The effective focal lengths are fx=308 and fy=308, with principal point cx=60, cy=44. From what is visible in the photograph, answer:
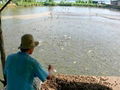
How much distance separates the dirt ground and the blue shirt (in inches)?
112

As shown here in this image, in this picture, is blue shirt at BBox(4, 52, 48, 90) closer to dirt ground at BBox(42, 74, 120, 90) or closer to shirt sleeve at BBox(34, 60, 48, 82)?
shirt sleeve at BBox(34, 60, 48, 82)

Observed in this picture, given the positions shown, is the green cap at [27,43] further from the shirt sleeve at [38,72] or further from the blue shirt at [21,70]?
the shirt sleeve at [38,72]

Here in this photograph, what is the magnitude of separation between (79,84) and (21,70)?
11.1ft

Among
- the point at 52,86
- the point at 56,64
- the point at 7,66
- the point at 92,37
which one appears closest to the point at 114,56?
the point at 56,64

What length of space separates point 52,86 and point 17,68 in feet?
10.4

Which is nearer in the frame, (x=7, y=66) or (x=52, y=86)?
(x=7, y=66)

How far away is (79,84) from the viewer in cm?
689

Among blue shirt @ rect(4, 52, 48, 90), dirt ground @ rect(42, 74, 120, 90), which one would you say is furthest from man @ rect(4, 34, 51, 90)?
dirt ground @ rect(42, 74, 120, 90)

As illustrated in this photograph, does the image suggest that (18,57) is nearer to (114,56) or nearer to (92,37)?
(114,56)

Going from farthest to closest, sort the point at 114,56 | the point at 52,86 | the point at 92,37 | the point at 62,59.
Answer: the point at 92,37, the point at 114,56, the point at 62,59, the point at 52,86

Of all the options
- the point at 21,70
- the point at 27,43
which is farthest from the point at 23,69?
the point at 27,43

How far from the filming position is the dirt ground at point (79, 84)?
6.72m

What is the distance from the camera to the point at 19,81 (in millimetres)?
3689

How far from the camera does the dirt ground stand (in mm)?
6725
